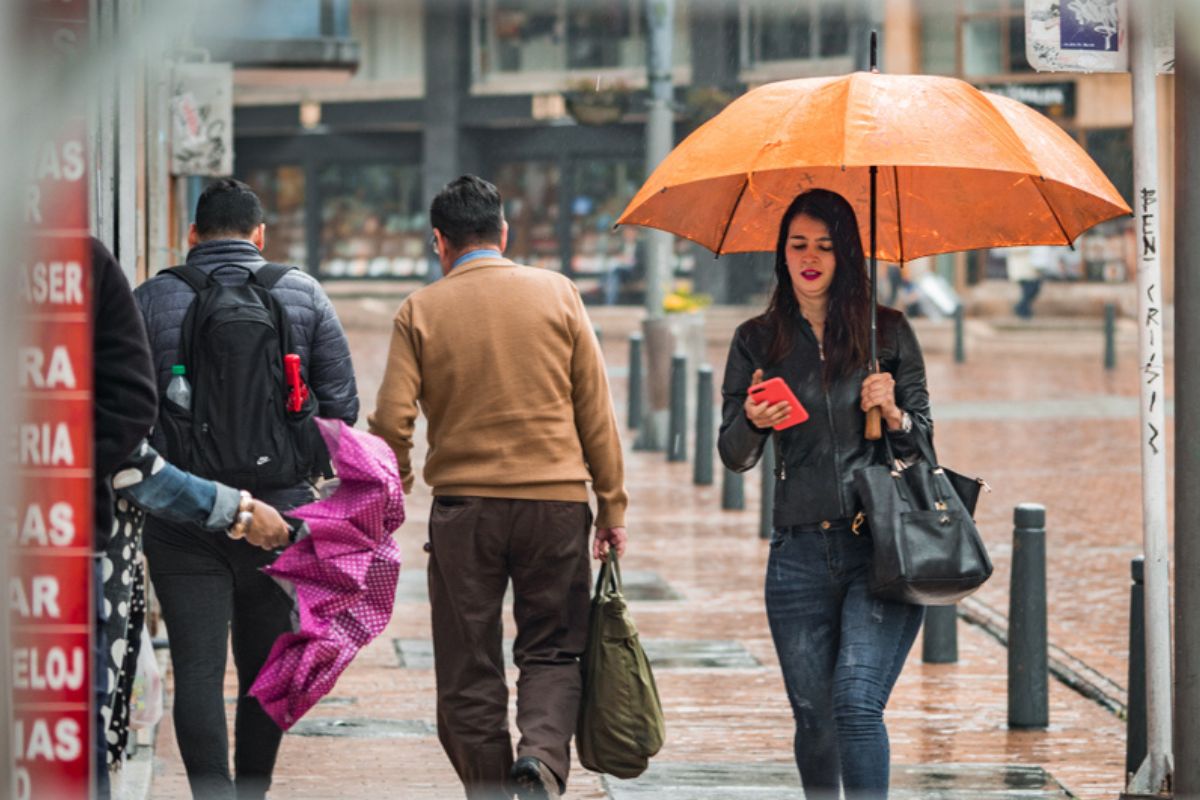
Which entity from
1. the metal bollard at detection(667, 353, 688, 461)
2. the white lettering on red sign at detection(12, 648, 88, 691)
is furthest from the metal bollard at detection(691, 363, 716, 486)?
the white lettering on red sign at detection(12, 648, 88, 691)

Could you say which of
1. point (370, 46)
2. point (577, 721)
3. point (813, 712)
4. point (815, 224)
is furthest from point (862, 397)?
point (370, 46)

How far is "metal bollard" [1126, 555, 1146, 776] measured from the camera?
6.30 meters

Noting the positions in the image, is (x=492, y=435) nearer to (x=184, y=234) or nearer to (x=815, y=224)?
(x=815, y=224)

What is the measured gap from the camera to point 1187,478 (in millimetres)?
4906

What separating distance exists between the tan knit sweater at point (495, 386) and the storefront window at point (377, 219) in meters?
37.8

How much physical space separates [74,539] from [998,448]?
52.0 feet

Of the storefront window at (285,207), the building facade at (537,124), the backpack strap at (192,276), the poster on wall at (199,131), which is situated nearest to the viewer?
the backpack strap at (192,276)

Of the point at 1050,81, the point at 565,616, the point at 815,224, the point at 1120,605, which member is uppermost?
the point at 1050,81

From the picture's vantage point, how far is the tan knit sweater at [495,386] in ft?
18.2

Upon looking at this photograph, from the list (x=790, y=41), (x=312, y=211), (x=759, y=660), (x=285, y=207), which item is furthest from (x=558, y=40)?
(x=759, y=660)

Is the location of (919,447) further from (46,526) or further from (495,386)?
(46,526)

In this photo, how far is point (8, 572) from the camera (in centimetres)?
239

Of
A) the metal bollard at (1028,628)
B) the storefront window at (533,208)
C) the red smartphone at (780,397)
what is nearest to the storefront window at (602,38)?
the storefront window at (533,208)

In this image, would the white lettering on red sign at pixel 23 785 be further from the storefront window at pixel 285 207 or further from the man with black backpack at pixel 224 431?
the storefront window at pixel 285 207
